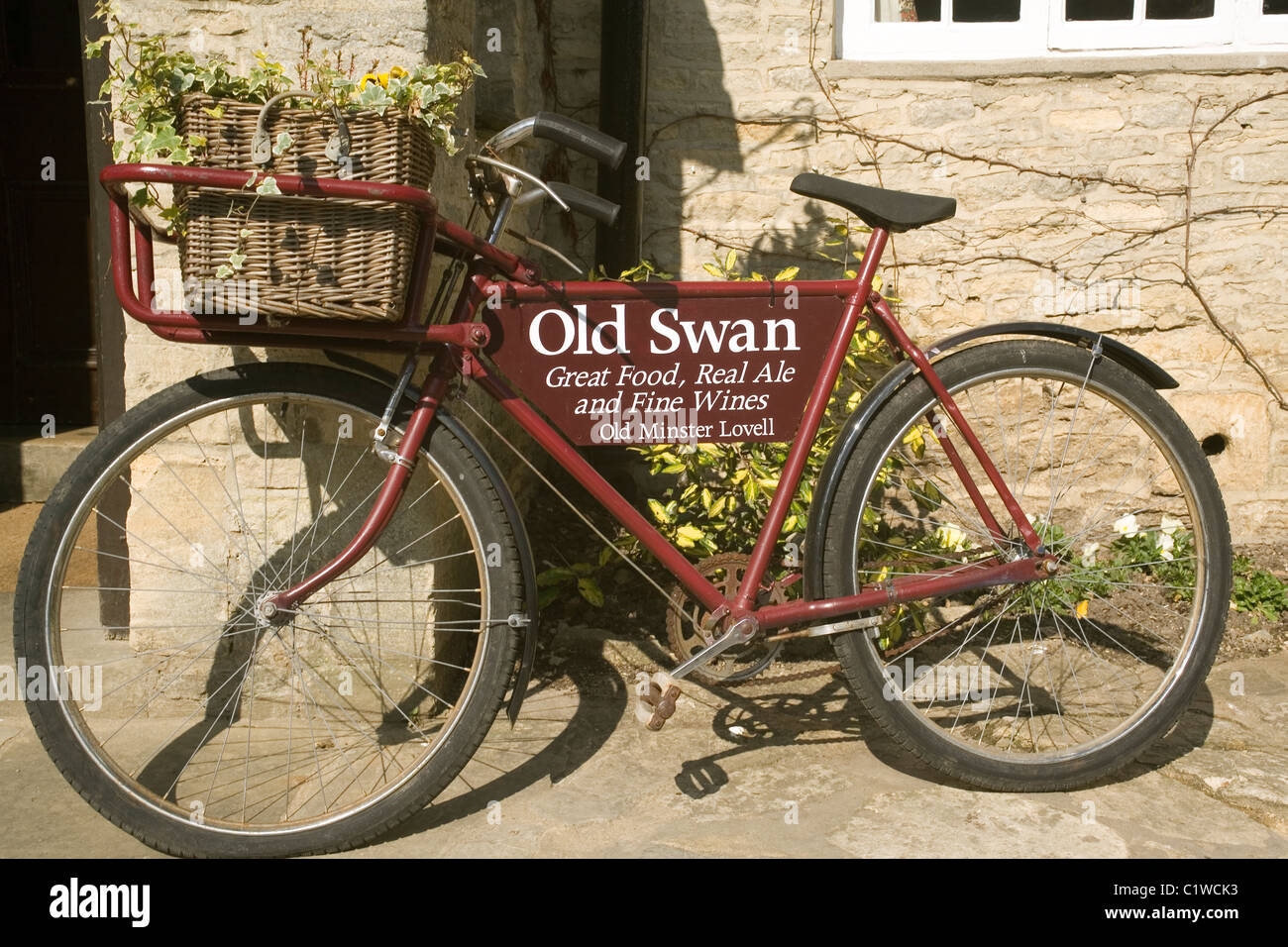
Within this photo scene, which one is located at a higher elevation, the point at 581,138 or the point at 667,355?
the point at 581,138

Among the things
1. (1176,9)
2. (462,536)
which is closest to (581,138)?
(462,536)

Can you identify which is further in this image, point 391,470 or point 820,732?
point 820,732

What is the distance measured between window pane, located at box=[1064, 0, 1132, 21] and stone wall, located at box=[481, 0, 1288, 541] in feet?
0.86

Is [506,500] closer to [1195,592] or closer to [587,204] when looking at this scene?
[587,204]

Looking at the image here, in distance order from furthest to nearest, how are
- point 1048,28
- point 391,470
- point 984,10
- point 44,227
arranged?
point 44,227
point 984,10
point 1048,28
point 391,470

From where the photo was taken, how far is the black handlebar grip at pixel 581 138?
2.50 meters

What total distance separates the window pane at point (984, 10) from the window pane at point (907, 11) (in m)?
0.08

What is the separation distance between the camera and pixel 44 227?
5195 mm

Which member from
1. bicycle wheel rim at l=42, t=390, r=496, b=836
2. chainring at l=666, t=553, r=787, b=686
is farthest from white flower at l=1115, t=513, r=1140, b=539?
bicycle wheel rim at l=42, t=390, r=496, b=836

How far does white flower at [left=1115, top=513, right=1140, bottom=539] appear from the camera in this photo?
3.88 m

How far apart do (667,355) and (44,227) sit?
371cm

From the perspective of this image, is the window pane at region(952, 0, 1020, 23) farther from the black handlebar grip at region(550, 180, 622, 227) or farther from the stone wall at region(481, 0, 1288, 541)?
the black handlebar grip at region(550, 180, 622, 227)

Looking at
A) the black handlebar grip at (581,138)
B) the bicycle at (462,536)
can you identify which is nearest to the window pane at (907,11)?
the bicycle at (462,536)

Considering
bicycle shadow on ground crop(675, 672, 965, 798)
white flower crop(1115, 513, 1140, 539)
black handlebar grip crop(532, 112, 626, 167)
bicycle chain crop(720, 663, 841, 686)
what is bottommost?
bicycle shadow on ground crop(675, 672, 965, 798)
